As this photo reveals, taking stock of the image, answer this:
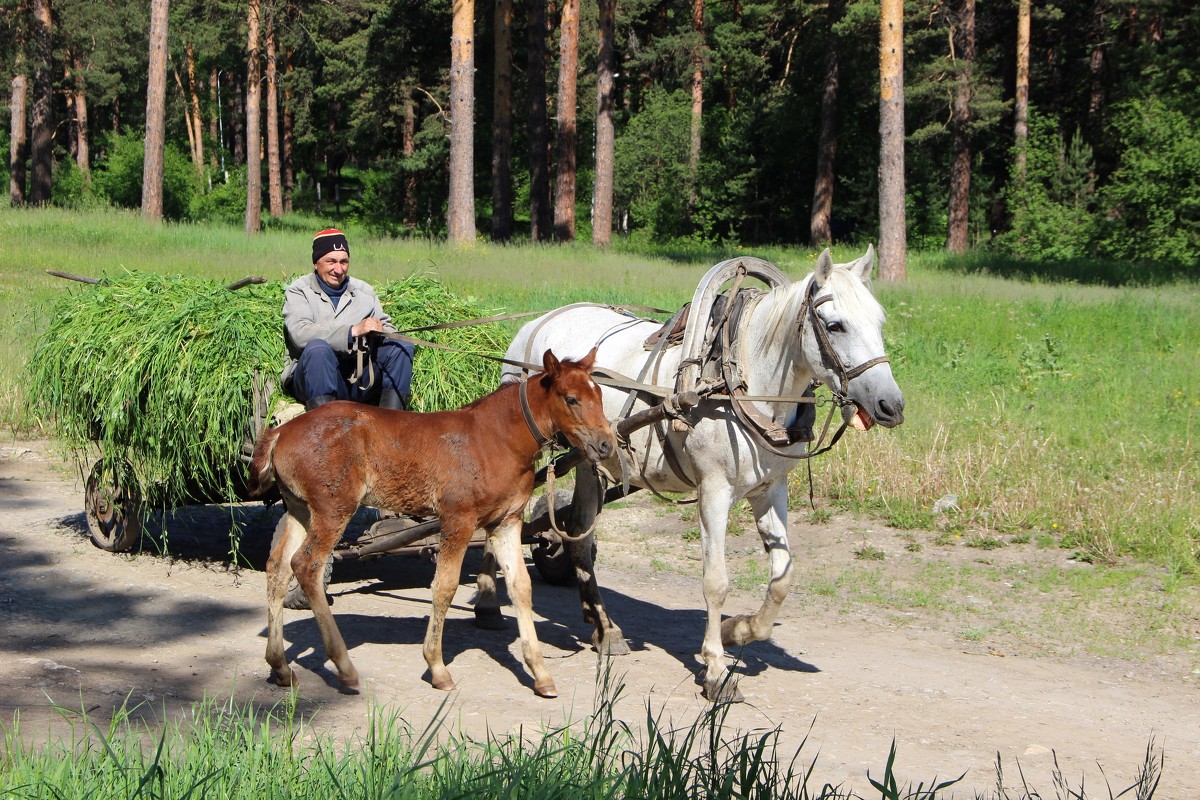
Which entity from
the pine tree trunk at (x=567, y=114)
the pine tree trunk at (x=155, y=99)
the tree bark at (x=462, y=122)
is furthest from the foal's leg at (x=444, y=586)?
the pine tree trunk at (x=567, y=114)

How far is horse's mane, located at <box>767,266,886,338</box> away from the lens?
235 inches

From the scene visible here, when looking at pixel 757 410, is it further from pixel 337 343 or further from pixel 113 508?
pixel 113 508

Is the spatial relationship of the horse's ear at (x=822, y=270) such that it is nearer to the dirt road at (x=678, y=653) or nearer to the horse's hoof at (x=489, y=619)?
the dirt road at (x=678, y=653)

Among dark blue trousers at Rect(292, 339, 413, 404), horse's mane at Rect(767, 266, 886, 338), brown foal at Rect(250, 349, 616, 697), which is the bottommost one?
brown foal at Rect(250, 349, 616, 697)

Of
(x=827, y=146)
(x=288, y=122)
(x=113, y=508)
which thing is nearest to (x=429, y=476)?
(x=113, y=508)

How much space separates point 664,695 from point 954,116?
3364cm

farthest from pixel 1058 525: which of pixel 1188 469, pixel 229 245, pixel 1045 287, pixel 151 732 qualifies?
pixel 229 245

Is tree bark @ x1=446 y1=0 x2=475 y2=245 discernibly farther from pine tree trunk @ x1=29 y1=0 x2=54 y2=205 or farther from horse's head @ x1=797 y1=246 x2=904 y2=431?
horse's head @ x1=797 y1=246 x2=904 y2=431

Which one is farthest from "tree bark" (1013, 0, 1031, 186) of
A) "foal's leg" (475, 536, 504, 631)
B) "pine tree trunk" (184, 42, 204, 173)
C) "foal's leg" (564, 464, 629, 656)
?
"pine tree trunk" (184, 42, 204, 173)

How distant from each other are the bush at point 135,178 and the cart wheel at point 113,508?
4971 cm

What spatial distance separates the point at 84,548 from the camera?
8625 millimetres

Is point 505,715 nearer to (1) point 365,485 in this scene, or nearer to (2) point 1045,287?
(1) point 365,485

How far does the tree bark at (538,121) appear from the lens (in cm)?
3500

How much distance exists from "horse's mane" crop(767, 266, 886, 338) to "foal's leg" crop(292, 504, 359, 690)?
2.47m
